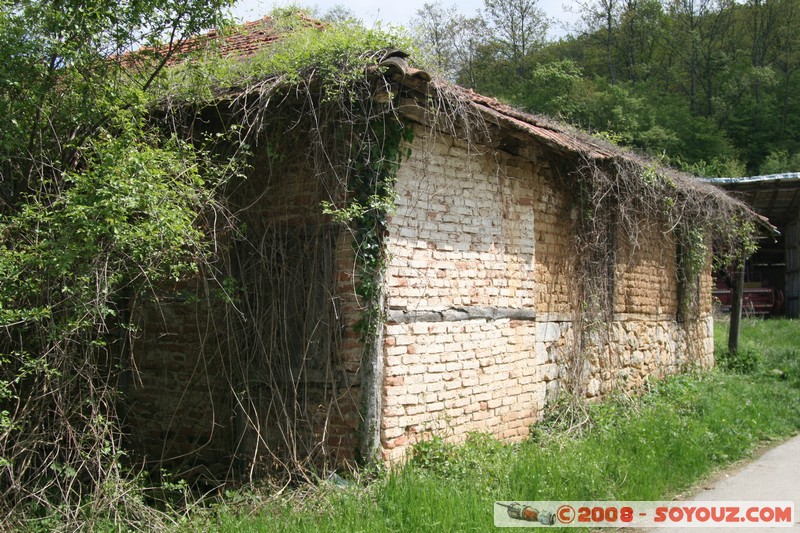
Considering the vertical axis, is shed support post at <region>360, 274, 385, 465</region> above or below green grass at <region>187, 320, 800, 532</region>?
above

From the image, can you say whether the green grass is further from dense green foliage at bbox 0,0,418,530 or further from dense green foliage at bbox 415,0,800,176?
dense green foliage at bbox 415,0,800,176

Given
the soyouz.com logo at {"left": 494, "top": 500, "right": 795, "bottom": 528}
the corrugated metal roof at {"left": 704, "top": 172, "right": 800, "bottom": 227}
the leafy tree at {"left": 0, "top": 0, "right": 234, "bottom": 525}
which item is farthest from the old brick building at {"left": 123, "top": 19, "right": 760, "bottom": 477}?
the corrugated metal roof at {"left": 704, "top": 172, "right": 800, "bottom": 227}

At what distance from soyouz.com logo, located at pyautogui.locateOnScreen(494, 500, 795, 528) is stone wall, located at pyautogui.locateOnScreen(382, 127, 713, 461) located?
3.92ft

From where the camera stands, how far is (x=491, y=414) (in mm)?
6891

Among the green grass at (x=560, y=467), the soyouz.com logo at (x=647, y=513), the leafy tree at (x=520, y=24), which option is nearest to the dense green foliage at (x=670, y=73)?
the leafy tree at (x=520, y=24)

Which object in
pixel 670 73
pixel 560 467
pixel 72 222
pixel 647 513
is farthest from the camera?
pixel 670 73

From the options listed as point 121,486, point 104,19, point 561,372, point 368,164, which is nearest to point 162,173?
point 104,19

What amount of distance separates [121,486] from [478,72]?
30512 mm

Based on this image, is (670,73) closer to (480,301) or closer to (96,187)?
(480,301)

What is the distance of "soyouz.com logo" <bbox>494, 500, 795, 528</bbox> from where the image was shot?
5.11 meters

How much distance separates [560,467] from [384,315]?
2.00m

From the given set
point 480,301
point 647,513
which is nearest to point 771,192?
point 480,301

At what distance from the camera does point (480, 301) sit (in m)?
6.82

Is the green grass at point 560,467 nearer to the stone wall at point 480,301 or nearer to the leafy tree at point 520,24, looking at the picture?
the stone wall at point 480,301
